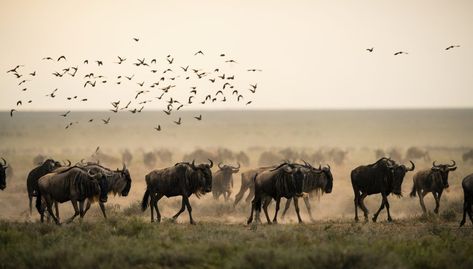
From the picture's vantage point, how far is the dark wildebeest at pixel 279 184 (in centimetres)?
2352

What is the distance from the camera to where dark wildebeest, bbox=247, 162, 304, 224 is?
77.2 feet

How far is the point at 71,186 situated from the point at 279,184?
5771mm

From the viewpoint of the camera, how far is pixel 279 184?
23672mm

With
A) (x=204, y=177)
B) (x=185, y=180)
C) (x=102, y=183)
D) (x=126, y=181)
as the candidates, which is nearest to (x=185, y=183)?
(x=185, y=180)

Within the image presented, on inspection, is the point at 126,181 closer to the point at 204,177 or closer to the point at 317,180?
the point at 204,177

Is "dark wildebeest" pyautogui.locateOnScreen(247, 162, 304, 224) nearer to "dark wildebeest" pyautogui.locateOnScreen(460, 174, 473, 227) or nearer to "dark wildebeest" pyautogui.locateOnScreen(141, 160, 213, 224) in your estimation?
"dark wildebeest" pyautogui.locateOnScreen(141, 160, 213, 224)

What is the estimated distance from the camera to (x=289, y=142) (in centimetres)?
Result: 10206

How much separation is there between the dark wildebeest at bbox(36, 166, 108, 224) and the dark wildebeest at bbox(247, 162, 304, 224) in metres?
4.42

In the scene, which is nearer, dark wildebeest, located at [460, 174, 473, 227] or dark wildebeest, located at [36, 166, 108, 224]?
dark wildebeest, located at [36, 166, 108, 224]

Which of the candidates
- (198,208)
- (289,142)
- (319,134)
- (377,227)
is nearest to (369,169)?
(377,227)

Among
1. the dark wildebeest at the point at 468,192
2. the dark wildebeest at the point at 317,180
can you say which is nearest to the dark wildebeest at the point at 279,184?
the dark wildebeest at the point at 317,180

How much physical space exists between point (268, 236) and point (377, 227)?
4524 mm

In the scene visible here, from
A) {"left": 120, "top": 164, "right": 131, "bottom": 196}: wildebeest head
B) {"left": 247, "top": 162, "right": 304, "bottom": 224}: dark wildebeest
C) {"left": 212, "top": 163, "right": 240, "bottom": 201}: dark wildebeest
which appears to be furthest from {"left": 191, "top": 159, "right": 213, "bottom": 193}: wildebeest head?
{"left": 212, "top": 163, "right": 240, "bottom": 201}: dark wildebeest

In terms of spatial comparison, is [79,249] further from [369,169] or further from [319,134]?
[319,134]
